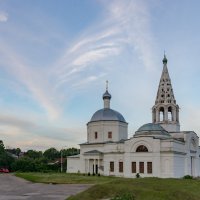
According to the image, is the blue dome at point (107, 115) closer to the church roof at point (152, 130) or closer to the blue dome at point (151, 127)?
the church roof at point (152, 130)

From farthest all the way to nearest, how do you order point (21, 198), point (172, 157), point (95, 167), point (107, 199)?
1. point (95, 167)
2. point (172, 157)
3. point (21, 198)
4. point (107, 199)

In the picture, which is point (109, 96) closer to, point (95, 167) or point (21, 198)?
point (95, 167)

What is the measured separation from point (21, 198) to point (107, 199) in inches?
202

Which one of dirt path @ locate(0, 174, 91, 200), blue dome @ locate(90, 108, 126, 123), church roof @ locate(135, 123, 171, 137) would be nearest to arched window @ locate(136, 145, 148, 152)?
church roof @ locate(135, 123, 171, 137)

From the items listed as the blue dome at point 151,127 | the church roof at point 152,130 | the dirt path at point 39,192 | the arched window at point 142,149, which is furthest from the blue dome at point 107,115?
the dirt path at point 39,192

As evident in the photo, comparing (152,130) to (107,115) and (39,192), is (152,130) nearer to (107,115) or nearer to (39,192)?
(107,115)

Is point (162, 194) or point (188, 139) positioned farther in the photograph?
point (188, 139)

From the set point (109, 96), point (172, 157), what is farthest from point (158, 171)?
point (109, 96)

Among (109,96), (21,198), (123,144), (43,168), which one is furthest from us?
(43,168)

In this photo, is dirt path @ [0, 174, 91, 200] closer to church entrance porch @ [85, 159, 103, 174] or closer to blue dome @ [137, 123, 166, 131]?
blue dome @ [137, 123, 166, 131]

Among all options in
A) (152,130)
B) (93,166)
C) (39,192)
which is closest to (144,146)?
(152,130)

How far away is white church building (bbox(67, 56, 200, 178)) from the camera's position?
47.3 metres

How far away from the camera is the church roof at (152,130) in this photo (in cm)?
4966

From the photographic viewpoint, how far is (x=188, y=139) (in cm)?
5253
